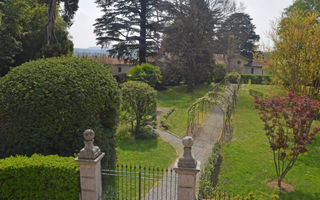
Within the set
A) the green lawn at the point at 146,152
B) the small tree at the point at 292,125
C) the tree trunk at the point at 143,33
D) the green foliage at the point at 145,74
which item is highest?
the tree trunk at the point at 143,33

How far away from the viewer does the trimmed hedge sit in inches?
251

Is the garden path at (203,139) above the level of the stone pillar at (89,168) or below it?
below

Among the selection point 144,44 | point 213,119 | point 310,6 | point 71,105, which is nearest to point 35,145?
point 71,105

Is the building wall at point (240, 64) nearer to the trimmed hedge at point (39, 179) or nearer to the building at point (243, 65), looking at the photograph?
the building at point (243, 65)

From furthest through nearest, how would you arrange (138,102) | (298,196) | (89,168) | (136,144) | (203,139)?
(138,102) < (203,139) < (136,144) < (298,196) < (89,168)

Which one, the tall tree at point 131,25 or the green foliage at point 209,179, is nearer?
the green foliage at point 209,179

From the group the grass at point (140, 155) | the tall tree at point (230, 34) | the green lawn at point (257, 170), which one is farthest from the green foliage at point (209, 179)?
the tall tree at point (230, 34)

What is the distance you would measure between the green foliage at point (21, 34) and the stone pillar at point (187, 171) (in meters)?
11.5

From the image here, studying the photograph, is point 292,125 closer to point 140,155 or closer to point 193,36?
point 140,155

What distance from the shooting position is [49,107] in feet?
22.8

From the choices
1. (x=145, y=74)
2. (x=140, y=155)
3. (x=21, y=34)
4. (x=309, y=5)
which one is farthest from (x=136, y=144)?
(x=309, y=5)

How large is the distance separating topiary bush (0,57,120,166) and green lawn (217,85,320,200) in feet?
16.8

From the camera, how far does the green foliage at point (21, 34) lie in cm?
1645

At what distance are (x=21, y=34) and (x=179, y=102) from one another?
15591 millimetres
